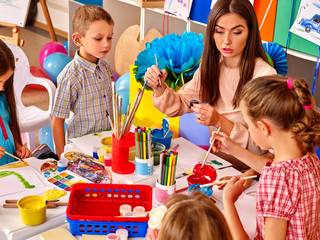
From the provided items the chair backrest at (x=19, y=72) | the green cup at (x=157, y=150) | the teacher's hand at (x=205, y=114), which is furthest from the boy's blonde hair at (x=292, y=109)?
the chair backrest at (x=19, y=72)

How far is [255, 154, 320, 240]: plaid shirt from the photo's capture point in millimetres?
1097

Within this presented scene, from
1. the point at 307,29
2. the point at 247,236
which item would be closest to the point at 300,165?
the point at 247,236

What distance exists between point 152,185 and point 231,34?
753 mm

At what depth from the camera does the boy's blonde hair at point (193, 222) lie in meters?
0.82

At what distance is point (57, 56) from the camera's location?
155 inches

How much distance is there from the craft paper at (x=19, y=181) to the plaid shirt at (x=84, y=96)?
526 millimetres

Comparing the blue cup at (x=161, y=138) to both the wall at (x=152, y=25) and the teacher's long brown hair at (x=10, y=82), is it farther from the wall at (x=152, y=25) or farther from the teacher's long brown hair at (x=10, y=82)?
the wall at (x=152, y=25)

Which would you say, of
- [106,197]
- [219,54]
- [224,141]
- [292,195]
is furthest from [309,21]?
[106,197]

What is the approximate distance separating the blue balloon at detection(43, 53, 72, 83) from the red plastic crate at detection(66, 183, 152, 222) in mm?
2715

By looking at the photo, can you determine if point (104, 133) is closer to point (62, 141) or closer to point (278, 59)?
point (62, 141)

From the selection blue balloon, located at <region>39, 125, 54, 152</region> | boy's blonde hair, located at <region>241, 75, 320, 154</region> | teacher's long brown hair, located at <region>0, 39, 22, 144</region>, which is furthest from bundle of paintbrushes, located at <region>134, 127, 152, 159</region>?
blue balloon, located at <region>39, 125, 54, 152</region>

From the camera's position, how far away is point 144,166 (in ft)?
5.16

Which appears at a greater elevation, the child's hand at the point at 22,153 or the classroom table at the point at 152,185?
the classroom table at the point at 152,185

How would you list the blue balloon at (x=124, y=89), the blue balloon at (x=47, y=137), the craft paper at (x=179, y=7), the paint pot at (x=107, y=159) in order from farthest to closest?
the blue balloon at (x=124, y=89) < the craft paper at (x=179, y=7) < the blue balloon at (x=47, y=137) < the paint pot at (x=107, y=159)
